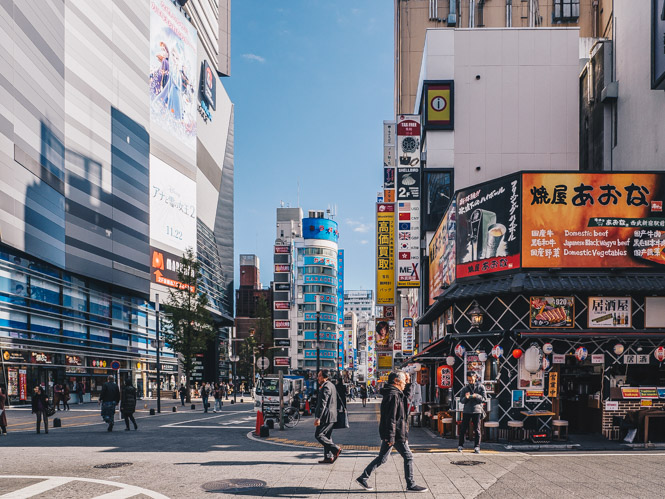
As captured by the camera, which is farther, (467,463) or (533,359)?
(533,359)

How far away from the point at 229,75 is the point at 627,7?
92.6m

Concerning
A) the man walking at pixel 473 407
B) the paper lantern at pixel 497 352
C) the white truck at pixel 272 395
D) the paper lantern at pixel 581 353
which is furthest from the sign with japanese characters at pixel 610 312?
the white truck at pixel 272 395

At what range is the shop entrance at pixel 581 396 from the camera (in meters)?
19.5

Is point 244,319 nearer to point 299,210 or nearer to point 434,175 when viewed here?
point 299,210

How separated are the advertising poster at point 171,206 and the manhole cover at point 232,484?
190ft

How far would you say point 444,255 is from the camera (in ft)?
82.1

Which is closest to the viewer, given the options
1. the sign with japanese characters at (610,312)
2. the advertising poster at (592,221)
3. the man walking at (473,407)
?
the man walking at (473,407)

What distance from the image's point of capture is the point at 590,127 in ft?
104

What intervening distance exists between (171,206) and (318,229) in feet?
195

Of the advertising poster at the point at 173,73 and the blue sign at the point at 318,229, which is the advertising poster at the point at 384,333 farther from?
the blue sign at the point at 318,229

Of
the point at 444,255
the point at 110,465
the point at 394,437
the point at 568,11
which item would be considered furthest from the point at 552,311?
the point at 568,11

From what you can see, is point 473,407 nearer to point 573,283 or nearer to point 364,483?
point 573,283

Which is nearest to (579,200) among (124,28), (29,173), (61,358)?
(29,173)

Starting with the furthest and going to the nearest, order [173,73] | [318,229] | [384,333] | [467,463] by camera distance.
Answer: [318,229] → [173,73] → [384,333] → [467,463]
